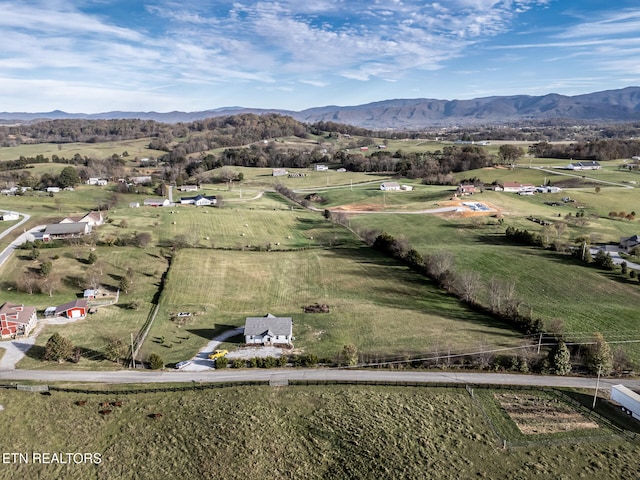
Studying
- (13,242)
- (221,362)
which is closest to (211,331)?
(221,362)

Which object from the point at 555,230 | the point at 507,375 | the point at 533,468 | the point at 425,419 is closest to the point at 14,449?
the point at 425,419

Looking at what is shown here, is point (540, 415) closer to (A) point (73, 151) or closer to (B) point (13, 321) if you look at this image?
(B) point (13, 321)

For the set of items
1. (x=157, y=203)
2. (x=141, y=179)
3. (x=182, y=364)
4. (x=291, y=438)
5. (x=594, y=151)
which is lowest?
(x=291, y=438)

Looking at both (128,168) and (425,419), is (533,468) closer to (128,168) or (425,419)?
(425,419)

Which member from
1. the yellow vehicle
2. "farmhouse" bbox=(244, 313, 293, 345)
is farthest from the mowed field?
the yellow vehicle

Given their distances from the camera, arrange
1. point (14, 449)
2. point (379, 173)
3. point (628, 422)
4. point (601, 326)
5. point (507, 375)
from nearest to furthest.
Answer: point (14, 449), point (628, 422), point (507, 375), point (601, 326), point (379, 173)

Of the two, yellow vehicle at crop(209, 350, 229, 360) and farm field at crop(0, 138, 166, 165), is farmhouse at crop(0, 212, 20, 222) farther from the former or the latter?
farm field at crop(0, 138, 166, 165)

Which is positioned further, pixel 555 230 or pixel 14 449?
pixel 555 230

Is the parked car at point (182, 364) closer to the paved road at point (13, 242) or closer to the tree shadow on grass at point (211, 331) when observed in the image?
the tree shadow on grass at point (211, 331)
